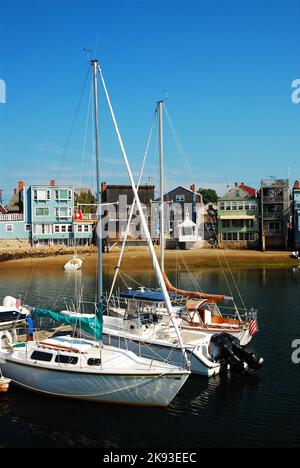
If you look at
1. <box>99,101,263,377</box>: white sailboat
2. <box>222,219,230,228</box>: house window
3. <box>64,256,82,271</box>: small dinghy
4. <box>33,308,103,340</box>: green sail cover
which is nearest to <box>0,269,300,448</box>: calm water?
<box>99,101,263,377</box>: white sailboat

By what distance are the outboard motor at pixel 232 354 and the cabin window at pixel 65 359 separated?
23.9 feet

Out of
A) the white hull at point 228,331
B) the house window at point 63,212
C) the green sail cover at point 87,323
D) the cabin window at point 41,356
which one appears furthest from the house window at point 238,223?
the cabin window at point 41,356

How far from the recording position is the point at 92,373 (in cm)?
2008

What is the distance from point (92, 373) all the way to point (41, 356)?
2.91 m

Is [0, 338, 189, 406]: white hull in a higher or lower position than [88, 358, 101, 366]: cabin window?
lower

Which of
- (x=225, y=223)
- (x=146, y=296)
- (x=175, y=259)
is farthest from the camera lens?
(x=225, y=223)

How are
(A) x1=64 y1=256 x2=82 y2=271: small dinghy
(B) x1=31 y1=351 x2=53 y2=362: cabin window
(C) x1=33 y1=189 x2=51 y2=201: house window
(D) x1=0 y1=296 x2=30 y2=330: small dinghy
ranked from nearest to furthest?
(B) x1=31 y1=351 x2=53 y2=362: cabin window → (D) x1=0 y1=296 x2=30 y2=330: small dinghy → (A) x1=64 y1=256 x2=82 y2=271: small dinghy → (C) x1=33 y1=189 x2=51 y2=201: house window

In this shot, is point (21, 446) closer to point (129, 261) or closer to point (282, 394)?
Answer: point (282, 394)

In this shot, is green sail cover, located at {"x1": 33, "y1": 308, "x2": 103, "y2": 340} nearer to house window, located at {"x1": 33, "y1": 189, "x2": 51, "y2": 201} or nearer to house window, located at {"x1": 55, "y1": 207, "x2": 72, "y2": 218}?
house window, located at {"x1": 55, "y1": 207, "x2": 72, "y2": 218}

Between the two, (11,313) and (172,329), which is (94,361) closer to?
(172,329)

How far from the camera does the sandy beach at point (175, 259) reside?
70438 millimetres

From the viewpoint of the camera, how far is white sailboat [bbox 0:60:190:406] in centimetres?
1980

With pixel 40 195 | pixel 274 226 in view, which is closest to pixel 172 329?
pixel 274 226
